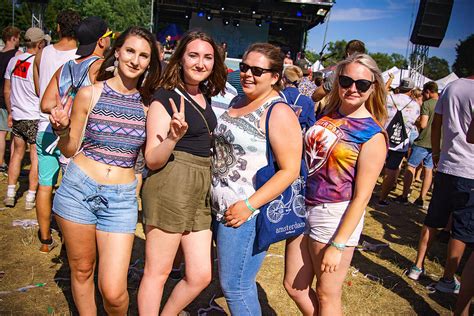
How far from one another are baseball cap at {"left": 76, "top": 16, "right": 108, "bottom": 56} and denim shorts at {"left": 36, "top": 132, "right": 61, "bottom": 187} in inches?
36.2

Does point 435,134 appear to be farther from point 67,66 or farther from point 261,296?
point 67,66

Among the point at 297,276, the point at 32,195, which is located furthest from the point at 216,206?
the point at 32,195

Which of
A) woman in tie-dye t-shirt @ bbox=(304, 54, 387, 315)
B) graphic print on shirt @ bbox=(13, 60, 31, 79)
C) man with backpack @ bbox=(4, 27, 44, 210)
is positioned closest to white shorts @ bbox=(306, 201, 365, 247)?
woman in tie-dye t-shirt @ bbox=(304, 54, 387, 315)

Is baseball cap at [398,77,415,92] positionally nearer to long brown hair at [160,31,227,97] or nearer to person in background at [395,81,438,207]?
person in background at [395,81,438,207]

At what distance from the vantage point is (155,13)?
69.2 feet

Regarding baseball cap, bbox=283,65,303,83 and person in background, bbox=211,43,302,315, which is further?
baseball cap, bbox=283,65,303,83

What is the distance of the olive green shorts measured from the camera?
2.36m

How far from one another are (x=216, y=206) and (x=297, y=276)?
2.17ft

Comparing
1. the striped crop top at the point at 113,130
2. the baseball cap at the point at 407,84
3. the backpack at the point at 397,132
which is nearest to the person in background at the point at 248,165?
the striped crop top at the point at 113,130

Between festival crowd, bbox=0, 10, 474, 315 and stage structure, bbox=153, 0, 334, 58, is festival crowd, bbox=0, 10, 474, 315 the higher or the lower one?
the lower one

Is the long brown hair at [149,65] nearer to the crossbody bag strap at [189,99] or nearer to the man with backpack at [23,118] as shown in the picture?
the crossbody bag strap at [189,99]

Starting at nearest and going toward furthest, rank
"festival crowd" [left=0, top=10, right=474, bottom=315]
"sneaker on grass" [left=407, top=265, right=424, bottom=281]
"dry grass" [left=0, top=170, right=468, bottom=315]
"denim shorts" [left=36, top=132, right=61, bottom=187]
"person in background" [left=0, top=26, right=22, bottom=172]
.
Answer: "festival crowd" [left=0, top=10, right=474, bottom=315] < "dry grass" [left=0, top=170, right=468, bottom=315] < "denim shorts" [left=36, top=132, right=61, bottom=187] < "sneaker on grass" [left=407, top=265, right=424, bottom=281] < "person in background" [left=0, top=26, right=22, bottom=172]

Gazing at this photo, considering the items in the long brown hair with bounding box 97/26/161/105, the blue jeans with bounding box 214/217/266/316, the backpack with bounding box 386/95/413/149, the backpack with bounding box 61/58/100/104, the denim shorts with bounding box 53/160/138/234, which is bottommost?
the blue jeans with bounding box 214/217/266/316

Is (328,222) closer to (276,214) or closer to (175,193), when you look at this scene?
(276,214)
